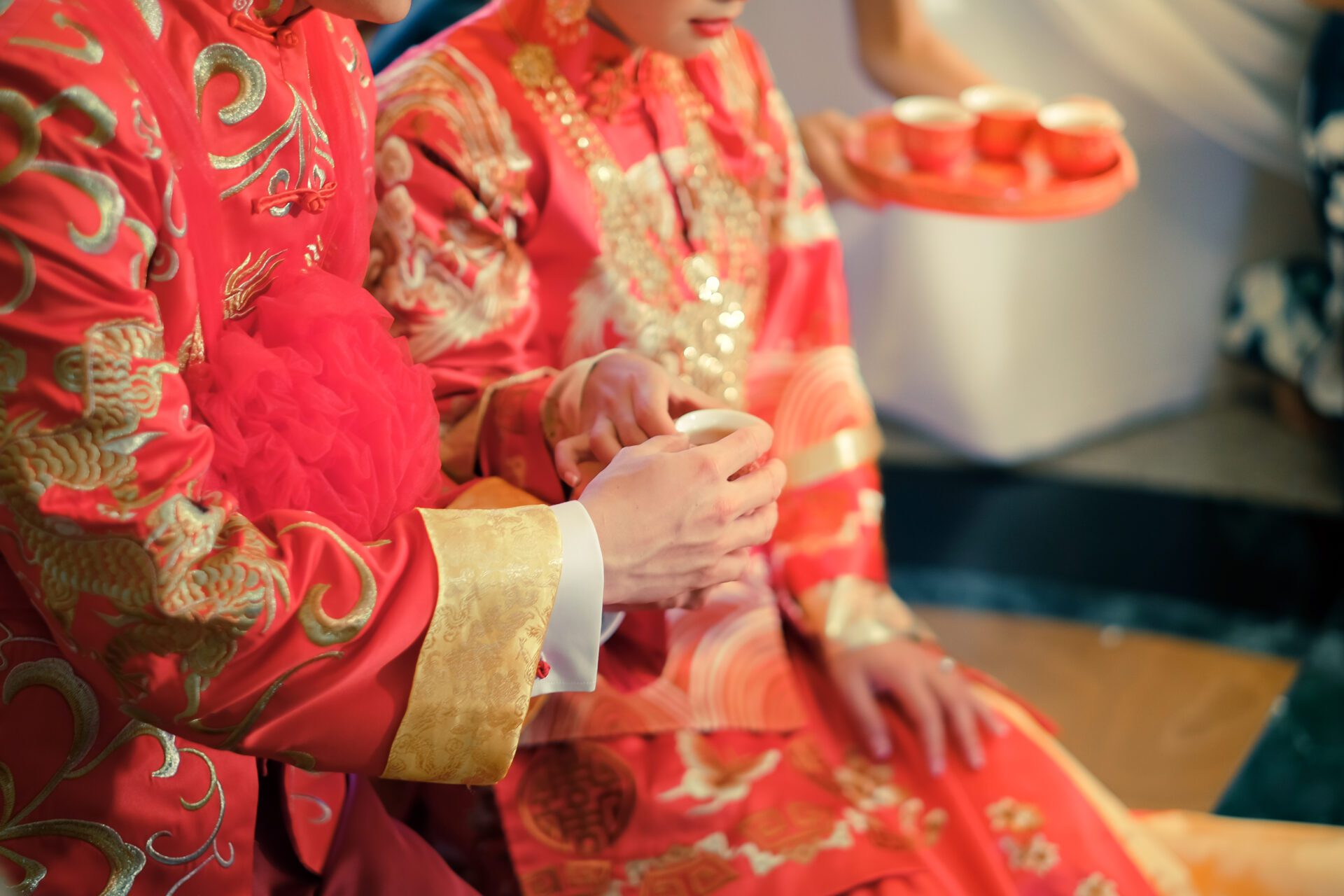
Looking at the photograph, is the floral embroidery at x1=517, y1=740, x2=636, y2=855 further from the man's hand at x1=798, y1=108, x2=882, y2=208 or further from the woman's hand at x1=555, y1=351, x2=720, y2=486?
the man's hand at x1=798, y1=108, x2=882, y2=208

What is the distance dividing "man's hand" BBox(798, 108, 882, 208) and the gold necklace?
0.40 metres

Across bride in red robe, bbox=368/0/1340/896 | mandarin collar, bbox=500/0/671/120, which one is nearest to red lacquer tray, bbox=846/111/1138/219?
bride in red robe, bbox=368/0/1340/896

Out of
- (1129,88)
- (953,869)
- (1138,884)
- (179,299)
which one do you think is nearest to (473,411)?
(179,299)

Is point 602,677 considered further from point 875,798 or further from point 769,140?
point 769,140

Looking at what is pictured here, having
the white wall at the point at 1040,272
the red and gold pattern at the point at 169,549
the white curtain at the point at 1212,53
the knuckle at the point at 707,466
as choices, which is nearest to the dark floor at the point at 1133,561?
the white wall at the point at 1040,272

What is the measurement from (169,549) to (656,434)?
36cm

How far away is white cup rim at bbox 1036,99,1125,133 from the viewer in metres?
1.60

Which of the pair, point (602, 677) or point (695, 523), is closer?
point (695, 523)

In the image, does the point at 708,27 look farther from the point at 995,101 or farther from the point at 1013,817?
the point at 995,101

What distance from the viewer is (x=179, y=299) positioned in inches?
26.3

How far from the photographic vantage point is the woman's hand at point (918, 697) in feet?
3.51

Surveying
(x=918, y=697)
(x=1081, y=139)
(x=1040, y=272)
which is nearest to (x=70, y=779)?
(x=918, y=697)

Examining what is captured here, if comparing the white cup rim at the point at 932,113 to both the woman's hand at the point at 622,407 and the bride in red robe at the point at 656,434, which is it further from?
the woman's hand at the point at 622,407

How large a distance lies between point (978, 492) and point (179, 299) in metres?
1.95
